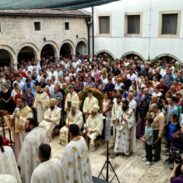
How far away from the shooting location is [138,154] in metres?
8.26

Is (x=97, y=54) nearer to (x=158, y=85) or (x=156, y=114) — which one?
(x=158, y=85)

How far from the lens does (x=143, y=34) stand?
21.7 m

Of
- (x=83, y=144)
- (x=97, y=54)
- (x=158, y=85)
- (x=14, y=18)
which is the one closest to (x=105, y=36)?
(x=97, y=54)

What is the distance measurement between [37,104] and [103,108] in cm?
281

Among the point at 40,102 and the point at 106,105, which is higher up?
the point at 106,105

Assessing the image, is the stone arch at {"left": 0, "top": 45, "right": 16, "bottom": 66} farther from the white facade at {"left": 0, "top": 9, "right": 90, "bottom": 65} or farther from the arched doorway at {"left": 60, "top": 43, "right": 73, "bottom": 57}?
the arched doorway at {"left": 60, "top": 43, "right": 73, "bottom": 57}

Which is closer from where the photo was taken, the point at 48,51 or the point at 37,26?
the point at 37,26

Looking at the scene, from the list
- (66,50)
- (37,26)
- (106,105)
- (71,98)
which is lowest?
(106,105)

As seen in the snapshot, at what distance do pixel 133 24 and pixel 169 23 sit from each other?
3.11m

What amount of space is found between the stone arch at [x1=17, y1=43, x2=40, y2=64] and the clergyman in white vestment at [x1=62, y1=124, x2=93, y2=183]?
590 inches

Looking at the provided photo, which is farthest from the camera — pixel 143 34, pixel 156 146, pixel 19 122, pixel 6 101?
pixel 143 34

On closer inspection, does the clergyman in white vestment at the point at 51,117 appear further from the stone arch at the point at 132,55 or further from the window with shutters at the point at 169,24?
the stone arch at the point at 132,55

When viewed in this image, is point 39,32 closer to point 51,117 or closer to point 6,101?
point 6,101

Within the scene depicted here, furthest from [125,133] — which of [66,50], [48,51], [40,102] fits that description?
[66,50]
